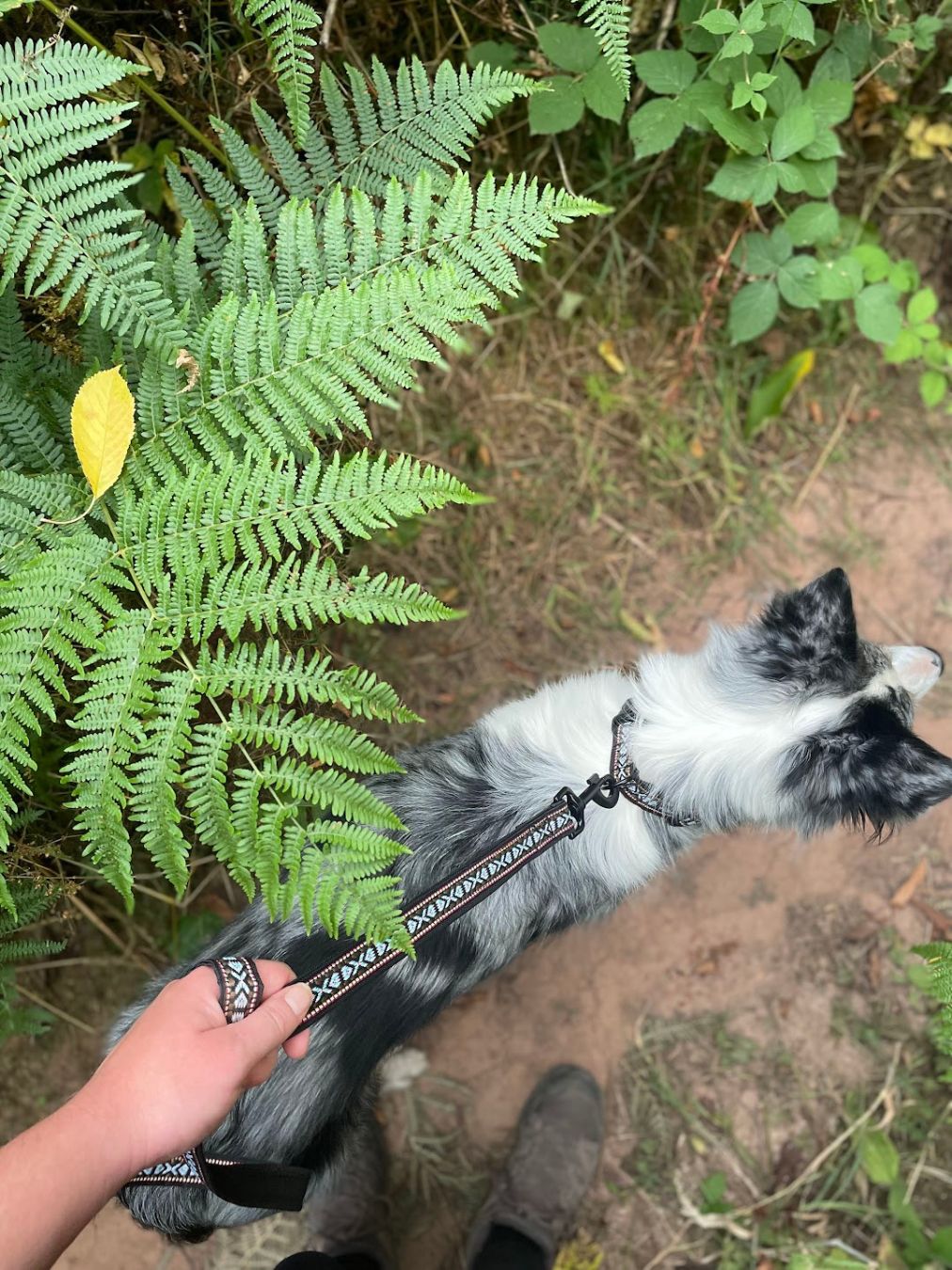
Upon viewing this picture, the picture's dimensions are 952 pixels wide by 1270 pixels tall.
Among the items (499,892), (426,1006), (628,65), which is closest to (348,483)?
(499,892)

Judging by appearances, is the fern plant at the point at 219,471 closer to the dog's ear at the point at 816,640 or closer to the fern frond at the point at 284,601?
the fern frond at the point at 284,601

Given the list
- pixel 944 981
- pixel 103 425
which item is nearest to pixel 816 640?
pixel 944 981

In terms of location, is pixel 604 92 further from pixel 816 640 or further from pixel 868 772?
pixel 868 772

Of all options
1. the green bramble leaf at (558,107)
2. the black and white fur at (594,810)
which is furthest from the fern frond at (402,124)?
the black and white fur at (594,810)

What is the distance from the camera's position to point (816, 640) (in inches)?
93.7

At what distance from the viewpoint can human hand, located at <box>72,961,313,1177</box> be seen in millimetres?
1630

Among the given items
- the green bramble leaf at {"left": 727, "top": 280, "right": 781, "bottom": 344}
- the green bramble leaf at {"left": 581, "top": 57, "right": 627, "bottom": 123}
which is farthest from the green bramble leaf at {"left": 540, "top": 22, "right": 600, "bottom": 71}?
the green bramble leaf at {"left": 727, "top": 280, "right": 781, "bottom": 344}

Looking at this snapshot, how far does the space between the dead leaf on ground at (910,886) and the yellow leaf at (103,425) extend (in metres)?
3.19

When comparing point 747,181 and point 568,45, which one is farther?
point 747,181

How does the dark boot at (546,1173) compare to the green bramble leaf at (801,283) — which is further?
the dark boot at (546,1173)

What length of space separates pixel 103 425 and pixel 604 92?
1715mm

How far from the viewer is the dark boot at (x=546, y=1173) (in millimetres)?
3105

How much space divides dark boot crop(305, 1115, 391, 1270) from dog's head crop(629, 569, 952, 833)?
178 centimetres

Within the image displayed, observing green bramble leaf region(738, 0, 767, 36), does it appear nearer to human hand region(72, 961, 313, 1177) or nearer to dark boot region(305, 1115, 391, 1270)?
human hand region(72, 961, 313, 1177)
